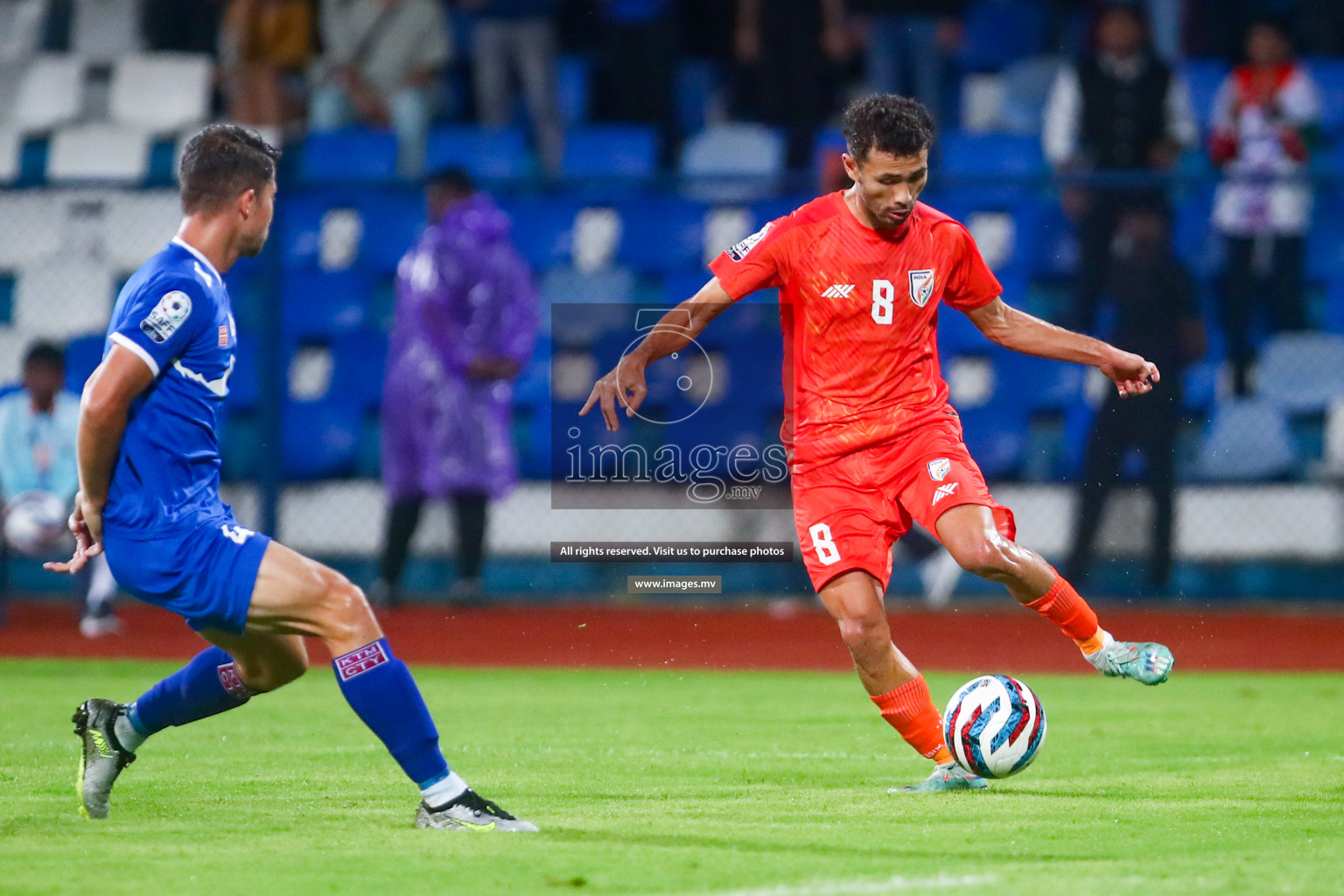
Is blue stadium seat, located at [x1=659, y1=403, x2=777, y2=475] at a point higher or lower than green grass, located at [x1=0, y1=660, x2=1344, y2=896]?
higher

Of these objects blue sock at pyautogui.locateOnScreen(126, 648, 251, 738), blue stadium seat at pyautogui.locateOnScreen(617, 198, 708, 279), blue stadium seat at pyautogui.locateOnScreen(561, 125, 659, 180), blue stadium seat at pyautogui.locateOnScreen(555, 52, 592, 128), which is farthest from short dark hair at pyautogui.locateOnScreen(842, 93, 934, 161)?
blue stadium seat at pyautogui.locateOnScreen(555, 52, 592, 128)

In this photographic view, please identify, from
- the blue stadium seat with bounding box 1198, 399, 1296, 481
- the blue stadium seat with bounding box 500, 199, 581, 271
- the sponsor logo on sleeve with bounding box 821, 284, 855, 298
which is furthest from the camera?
the blue stadium seat with bounding box 500, 199, 581, 271

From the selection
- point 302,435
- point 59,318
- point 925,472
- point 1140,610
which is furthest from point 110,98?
point 925,472

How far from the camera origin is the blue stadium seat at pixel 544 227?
46.0ft

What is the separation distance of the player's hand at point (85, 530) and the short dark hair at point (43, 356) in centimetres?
708

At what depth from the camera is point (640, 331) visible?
12.4 m

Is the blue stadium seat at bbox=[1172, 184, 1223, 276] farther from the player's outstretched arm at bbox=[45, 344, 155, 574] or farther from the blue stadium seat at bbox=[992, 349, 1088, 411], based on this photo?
the player's outstretched arm at bbox=[45, 344, 155, 574]

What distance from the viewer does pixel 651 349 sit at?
6289 millimetres

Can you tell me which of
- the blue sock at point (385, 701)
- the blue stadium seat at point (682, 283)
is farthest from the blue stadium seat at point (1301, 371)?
the blue sock at point (385, 701)

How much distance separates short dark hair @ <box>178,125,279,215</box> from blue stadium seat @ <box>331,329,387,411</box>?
8.52m

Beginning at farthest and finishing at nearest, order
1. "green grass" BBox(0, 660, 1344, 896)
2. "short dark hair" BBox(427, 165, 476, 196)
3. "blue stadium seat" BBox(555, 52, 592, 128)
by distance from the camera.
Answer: "blue stadium seat" BBox(555, 52, 592, 128) < "short dark hair" BBox(427, 165, 476, 196) < "green grass" BBox(0, 660, 1344, 896)

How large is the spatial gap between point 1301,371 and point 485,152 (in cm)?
681

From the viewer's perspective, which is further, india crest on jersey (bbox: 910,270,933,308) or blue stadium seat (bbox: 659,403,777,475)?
blue stadium seat (bbox: 659,403,777,475)

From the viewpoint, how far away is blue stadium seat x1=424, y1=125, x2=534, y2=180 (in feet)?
50.5
